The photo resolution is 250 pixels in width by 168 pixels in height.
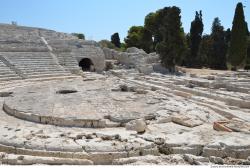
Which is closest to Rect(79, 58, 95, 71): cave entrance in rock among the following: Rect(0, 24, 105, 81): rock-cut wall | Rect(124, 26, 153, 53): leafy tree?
Rect(0, 24, 105, 81): rock-cut wall

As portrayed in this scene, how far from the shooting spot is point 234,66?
3100 cm

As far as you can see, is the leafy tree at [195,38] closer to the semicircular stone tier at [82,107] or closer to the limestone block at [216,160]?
the semicircular stone tier at [82,107]

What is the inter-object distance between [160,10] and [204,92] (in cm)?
1956

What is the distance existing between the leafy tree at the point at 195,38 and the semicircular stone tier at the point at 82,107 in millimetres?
19730

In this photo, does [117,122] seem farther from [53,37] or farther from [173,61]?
[53,37]

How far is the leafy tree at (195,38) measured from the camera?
3384 centimetres

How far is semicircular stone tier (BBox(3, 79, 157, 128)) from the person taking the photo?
33.5 ft

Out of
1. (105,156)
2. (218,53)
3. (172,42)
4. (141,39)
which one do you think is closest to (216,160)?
(105,156)

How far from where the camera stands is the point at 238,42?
29.7m

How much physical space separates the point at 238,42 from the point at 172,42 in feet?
23.4

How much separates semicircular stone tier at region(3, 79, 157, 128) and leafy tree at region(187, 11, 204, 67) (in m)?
19.7

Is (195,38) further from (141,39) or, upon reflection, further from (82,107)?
(82,107)

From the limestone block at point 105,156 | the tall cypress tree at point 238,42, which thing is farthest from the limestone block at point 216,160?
the tall cypress tree at point 238,42

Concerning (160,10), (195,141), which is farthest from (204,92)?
(160,10)
